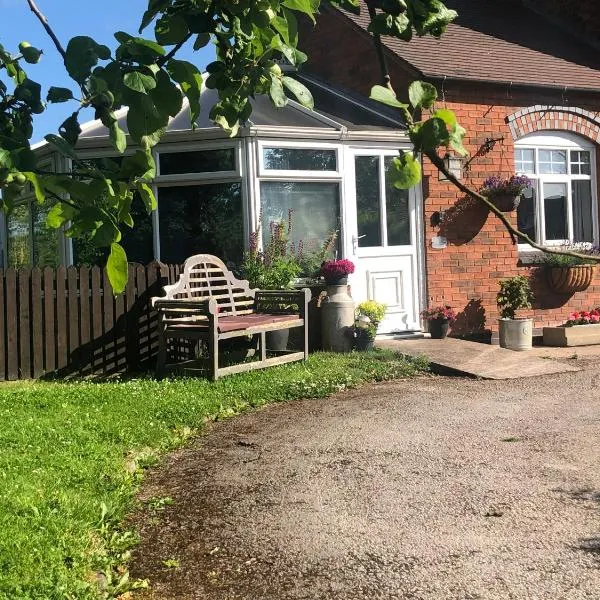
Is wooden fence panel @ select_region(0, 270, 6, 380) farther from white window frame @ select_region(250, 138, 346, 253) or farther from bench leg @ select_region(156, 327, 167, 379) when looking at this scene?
white window frame @ select_region(250, 138, 346, 253)

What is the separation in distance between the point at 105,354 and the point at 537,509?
5616mm

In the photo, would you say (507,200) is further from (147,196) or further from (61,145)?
(61,145)

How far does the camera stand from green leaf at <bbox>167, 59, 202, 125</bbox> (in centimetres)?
139

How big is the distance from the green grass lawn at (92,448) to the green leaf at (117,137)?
2031 mm

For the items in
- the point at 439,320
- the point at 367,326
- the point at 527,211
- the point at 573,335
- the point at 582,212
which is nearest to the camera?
the point at 367,326

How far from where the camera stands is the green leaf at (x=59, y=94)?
1409 mm

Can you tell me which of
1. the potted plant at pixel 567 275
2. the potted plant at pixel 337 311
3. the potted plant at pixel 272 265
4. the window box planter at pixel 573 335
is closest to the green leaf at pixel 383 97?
the potted plant at pixel 272 265

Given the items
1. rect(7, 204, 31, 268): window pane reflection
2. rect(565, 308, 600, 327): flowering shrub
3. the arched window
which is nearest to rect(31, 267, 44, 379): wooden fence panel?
rect(7, 204, 31, 268): window pane reflection

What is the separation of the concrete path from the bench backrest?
2.00m

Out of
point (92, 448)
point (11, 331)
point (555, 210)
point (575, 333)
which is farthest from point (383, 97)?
point (555, 210)

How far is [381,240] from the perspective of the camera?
434 inches

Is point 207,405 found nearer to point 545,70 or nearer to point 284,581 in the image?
point 284,581

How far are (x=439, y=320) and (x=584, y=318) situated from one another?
7.11 feet

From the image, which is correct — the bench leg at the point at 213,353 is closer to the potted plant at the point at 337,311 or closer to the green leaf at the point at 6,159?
the potted plant at the point at 337,311
